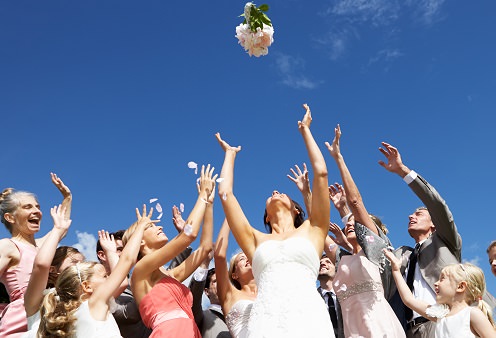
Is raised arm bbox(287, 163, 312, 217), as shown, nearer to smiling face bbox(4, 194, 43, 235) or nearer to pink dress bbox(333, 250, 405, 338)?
pink dress bbox(333, 250, 405, 338)

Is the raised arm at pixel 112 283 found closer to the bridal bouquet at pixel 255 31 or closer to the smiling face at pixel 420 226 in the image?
the bridal bouquet at pixel 255 31

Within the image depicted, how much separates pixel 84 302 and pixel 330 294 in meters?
3.68

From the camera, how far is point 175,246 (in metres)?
5.65

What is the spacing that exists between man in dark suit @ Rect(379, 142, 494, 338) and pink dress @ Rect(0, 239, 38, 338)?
4.57 metres

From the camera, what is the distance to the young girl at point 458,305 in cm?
555

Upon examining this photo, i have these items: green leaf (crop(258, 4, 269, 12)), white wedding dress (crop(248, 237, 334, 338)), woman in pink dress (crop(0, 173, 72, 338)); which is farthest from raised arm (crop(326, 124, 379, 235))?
woman in pink dress (crop(0, 173, 72, 338))

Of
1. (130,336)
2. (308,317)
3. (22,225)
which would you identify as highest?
(22,225)

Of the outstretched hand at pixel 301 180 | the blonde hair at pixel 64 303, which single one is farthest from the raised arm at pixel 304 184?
the blonde hair at pixel 64 303

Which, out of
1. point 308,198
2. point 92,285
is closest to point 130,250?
point 92,285

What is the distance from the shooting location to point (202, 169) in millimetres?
6383

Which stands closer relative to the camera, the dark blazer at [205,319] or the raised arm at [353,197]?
the raised arm at [353,197]

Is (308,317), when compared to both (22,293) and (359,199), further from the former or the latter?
(22,293)

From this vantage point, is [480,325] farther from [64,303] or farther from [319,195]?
[64,303]

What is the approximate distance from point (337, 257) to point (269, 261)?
226 cm
